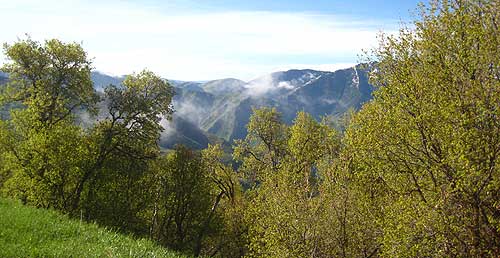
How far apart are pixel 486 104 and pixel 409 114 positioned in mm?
3520

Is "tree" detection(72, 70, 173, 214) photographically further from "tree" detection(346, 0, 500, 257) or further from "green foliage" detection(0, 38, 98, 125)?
"tree" detection(346, 0, 500, 257)

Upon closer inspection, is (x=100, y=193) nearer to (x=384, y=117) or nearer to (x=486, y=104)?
(x=384, y=117)

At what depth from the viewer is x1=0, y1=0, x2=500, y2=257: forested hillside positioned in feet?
56.3

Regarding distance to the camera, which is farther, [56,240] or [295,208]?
[295,208]

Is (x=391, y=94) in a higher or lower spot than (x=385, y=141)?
higher

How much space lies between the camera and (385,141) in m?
20.5

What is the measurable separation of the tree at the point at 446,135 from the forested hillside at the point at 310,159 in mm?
73

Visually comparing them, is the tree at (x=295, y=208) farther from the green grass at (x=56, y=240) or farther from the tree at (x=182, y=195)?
the green grass at (x=56, y=240)

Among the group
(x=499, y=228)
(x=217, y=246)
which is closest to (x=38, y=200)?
(x=217, y=246)

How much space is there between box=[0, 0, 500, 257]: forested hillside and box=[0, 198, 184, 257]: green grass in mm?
11028

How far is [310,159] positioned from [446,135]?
2931cm

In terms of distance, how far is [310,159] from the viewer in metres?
46.7

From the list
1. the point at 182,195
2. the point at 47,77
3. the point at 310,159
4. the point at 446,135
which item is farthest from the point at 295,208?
the point at 47,77

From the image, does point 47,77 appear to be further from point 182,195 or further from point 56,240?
point 56,240
